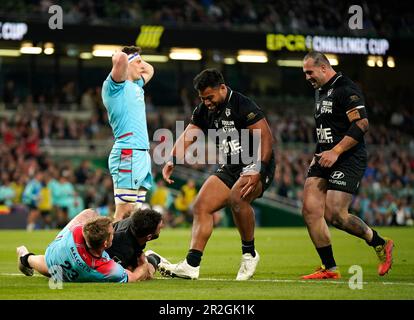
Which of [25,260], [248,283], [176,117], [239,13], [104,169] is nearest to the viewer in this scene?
[248,283]

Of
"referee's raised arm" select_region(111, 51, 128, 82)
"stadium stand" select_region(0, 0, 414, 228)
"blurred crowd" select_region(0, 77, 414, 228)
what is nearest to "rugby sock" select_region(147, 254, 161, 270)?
"referee's raised arm" select_region(111, 51, 128, 82)

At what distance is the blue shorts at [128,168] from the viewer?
11812 millimetres

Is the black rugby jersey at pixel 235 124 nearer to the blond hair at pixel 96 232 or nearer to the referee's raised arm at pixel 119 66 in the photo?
the referee's raised arm at pixel 119 66

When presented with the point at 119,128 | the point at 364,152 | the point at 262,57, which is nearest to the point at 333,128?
the point at 364,152

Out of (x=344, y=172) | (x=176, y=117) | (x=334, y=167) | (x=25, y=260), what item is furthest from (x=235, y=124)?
(x=176, y=117)

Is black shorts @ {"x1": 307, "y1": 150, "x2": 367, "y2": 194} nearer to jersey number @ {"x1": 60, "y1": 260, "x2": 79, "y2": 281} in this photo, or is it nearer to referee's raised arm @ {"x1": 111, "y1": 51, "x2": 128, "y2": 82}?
referee's raised arm @ {"x1": 111, "y1": 51, "x2": 128, "y2": 82}

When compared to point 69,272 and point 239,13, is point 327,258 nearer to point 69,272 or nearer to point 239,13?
point 69,272

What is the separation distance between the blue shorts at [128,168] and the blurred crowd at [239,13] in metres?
23.0

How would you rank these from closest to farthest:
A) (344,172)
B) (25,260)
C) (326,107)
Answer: (25,260) → (344,172) → (326,107)

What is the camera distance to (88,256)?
9.52 metres

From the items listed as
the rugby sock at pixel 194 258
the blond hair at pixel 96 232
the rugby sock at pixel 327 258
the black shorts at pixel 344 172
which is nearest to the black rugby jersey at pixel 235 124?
the black shorts at pixel 344 172

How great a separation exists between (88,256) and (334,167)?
3.38 meters

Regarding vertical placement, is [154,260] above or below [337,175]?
below
